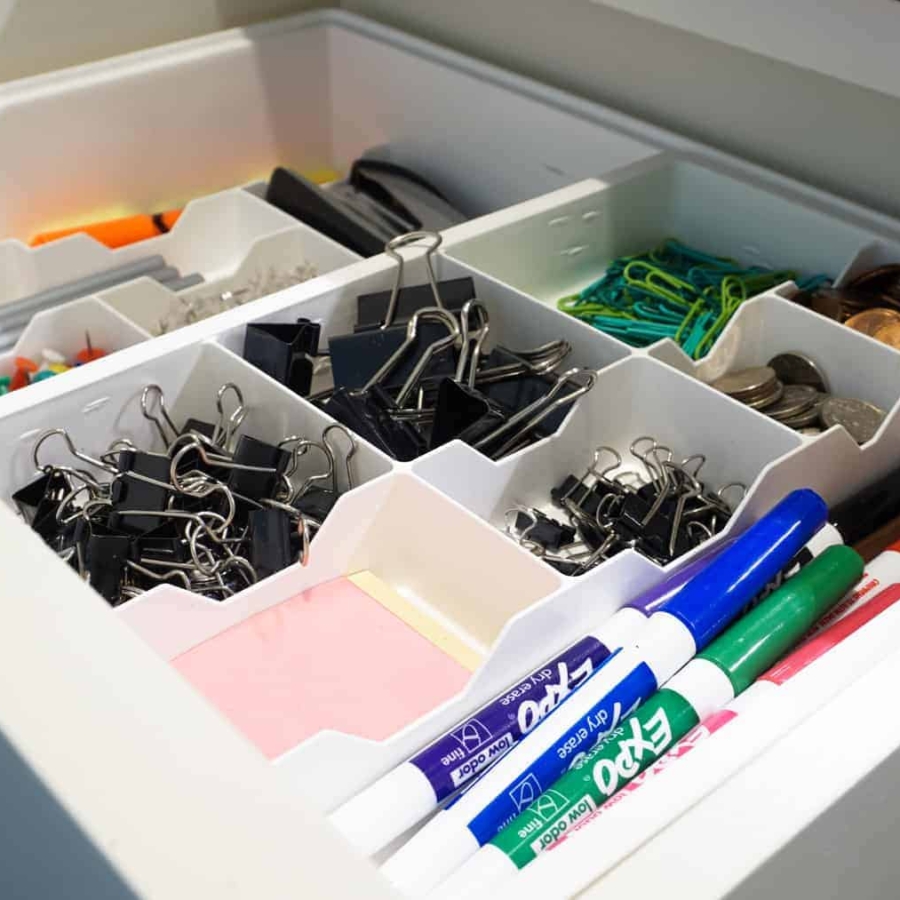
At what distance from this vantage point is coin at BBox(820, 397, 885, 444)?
0.82 metres

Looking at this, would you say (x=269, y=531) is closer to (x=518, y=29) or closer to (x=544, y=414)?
(x=544, y=414)

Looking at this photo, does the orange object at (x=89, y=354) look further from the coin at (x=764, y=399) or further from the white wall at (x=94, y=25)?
the coin at (x=764, y=399)

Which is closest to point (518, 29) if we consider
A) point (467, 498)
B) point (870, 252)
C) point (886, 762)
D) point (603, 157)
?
point (603, 157)

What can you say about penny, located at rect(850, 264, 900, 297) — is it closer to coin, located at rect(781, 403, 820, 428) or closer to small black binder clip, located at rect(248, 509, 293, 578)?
coin, located at rect(781, 403, 820, 428)

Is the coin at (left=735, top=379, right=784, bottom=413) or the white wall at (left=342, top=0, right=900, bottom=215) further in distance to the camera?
the white wall at (left=342, top=0, right=900, bottom=215)

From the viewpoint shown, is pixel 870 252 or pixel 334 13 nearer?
pixel 870 252

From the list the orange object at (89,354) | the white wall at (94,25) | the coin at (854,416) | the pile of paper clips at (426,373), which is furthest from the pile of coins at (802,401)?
the white wall at (94,25)

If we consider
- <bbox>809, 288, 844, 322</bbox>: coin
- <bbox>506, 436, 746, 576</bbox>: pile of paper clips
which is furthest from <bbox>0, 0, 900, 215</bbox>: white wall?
<bbox>506, 436, 746, 576</bbox>: pile of paper clips

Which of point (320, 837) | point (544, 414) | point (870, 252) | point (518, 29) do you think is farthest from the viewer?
point (518, 29)

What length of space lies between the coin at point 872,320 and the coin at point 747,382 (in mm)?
76

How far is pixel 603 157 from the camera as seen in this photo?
1105mm

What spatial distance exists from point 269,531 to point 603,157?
1.78ft

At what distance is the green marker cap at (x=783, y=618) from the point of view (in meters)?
0.63

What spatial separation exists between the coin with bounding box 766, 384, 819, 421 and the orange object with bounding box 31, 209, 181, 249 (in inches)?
23.8
